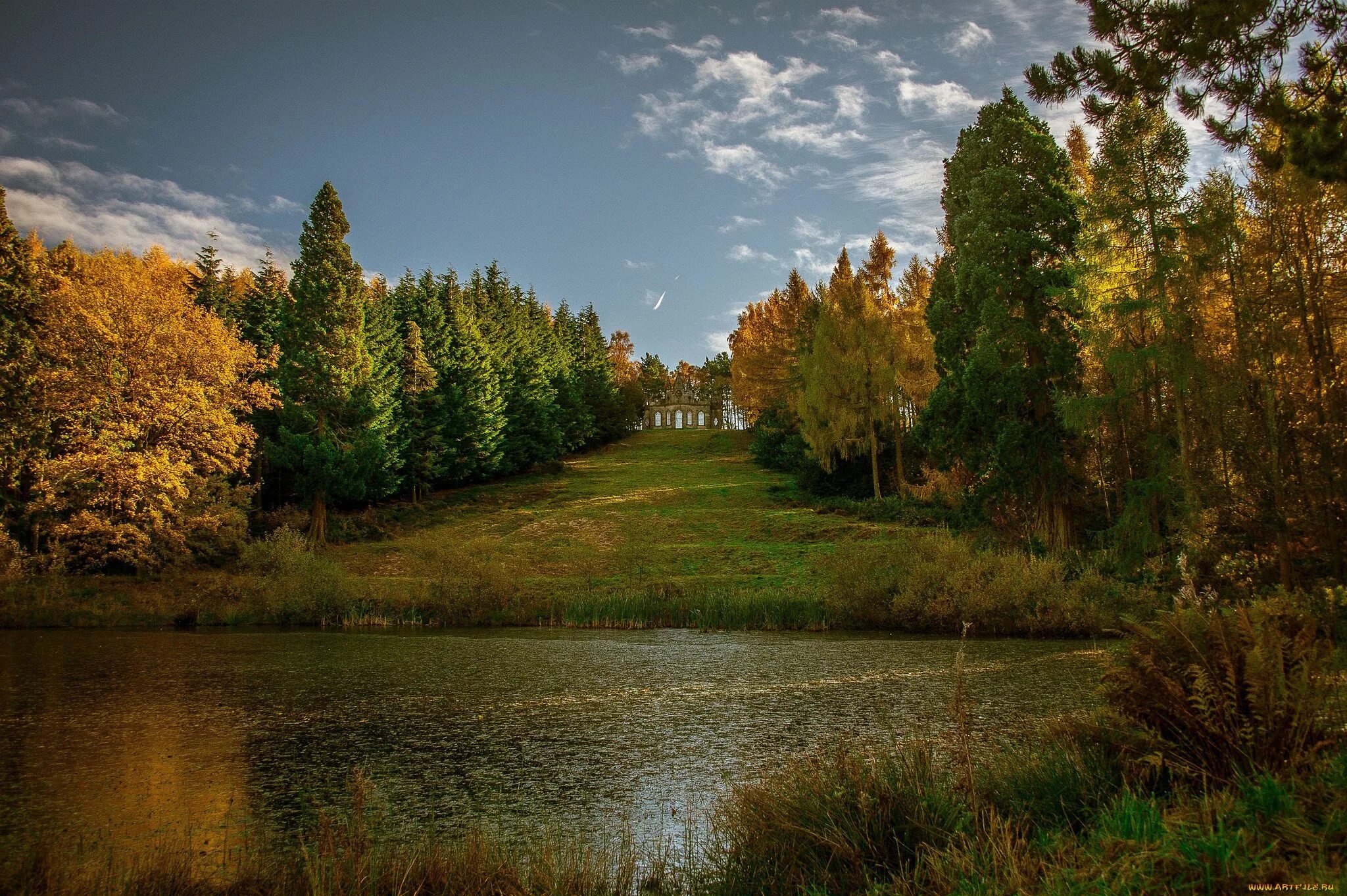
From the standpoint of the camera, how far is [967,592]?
17.8 m

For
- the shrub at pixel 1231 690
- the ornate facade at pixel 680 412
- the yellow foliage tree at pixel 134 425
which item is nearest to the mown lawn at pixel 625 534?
the yellow foliage tree at pixel 134 425

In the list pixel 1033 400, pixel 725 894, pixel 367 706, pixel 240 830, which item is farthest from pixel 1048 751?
pixel 1033 400

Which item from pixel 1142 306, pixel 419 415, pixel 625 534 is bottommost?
pixel 625 534

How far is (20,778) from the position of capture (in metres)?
7.38

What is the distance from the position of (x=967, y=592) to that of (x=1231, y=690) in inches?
539

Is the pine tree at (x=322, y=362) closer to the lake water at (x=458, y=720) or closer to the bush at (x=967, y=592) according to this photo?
the lake water at (x=458, y=720)

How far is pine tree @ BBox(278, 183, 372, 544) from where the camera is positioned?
1313 inches

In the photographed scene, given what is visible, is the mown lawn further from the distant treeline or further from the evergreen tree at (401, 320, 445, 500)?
the distant treeline

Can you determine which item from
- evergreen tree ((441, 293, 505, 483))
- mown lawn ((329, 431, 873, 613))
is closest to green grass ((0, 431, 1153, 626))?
mown lawn ((329, 431, 873, 613))

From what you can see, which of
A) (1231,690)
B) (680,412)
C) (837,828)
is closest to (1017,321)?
(1231,690)

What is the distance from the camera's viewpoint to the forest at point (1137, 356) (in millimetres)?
12891

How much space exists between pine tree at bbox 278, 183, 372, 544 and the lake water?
55.2 ft

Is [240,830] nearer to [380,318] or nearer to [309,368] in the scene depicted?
[309,368]

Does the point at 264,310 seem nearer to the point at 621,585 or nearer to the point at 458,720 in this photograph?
the point at 621,585
